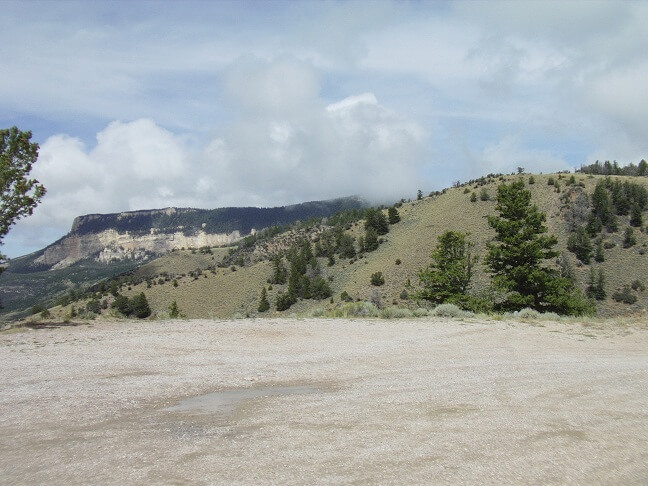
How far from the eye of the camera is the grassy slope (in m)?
64.1

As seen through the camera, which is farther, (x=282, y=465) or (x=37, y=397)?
(x=37, y=397)

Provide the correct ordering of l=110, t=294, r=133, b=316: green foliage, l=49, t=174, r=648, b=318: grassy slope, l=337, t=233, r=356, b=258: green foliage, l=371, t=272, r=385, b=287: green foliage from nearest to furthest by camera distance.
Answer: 1. l=49, t=174, r=648, b=318: grassy slope
2. l=371, t=272, r=385, b=287: green foliage
3. l=110, t=294, r=133, b=316: green foliage
4. l=337, t=233, r=356, b=258: green foliage

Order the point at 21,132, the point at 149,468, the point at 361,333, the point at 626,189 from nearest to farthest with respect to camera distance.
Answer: the point at 149,468 < the point at 361,333 < the point at 21,132 < the point at 626,189

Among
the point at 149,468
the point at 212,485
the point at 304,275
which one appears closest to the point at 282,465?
the point at 212,485

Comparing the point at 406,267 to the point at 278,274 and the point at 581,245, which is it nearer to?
the point at 278,274

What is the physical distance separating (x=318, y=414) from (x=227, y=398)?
204 centimetres

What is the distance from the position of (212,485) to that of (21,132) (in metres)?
21.2

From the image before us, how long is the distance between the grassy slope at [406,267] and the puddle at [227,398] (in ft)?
163

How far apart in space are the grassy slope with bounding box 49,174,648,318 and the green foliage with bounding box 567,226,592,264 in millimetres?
921

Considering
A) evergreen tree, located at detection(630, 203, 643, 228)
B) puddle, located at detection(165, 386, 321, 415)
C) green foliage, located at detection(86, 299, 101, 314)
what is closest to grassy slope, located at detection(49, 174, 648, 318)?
evergreen tree, located at detection(630, 203, 643, 228)

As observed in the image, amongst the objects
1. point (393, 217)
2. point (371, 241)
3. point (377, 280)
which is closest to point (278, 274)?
point (371, 241)

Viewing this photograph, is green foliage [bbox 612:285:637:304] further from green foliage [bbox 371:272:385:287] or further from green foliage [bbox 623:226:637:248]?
green foliage [bbox 371:272:385:287]

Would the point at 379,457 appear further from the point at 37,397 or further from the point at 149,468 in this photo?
the point at 37,397

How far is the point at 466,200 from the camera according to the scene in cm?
8981
